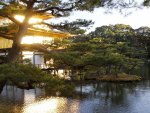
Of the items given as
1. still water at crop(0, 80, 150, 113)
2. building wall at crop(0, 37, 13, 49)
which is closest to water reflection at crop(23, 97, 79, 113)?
still water at crop(0, 80, 150, 113)

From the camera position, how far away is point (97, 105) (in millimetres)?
17953

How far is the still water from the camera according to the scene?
53.5 ft

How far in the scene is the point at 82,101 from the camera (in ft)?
62.4

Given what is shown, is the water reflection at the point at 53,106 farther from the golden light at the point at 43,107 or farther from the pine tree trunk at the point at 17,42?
the pine tree trunk at the point at 17,42

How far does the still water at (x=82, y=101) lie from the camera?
16.3 meters

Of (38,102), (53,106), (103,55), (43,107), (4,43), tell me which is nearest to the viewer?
(43,107)

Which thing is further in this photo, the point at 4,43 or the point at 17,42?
the point at 4,43

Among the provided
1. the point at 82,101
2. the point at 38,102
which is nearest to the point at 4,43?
the point at 38,102

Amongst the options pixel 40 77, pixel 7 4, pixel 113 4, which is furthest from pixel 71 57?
pixel 7 4

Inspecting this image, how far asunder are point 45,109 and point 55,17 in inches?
377

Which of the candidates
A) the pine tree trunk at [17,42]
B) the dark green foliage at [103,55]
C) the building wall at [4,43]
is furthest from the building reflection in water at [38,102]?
the pine tree trunk at [17,42]

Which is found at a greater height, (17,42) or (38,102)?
(17,42)

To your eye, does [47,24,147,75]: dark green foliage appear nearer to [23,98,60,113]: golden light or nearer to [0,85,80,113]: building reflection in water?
[0,85,80,113]: building reflection in water

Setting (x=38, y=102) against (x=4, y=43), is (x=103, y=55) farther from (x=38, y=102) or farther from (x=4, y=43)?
(x=4, y=43)
